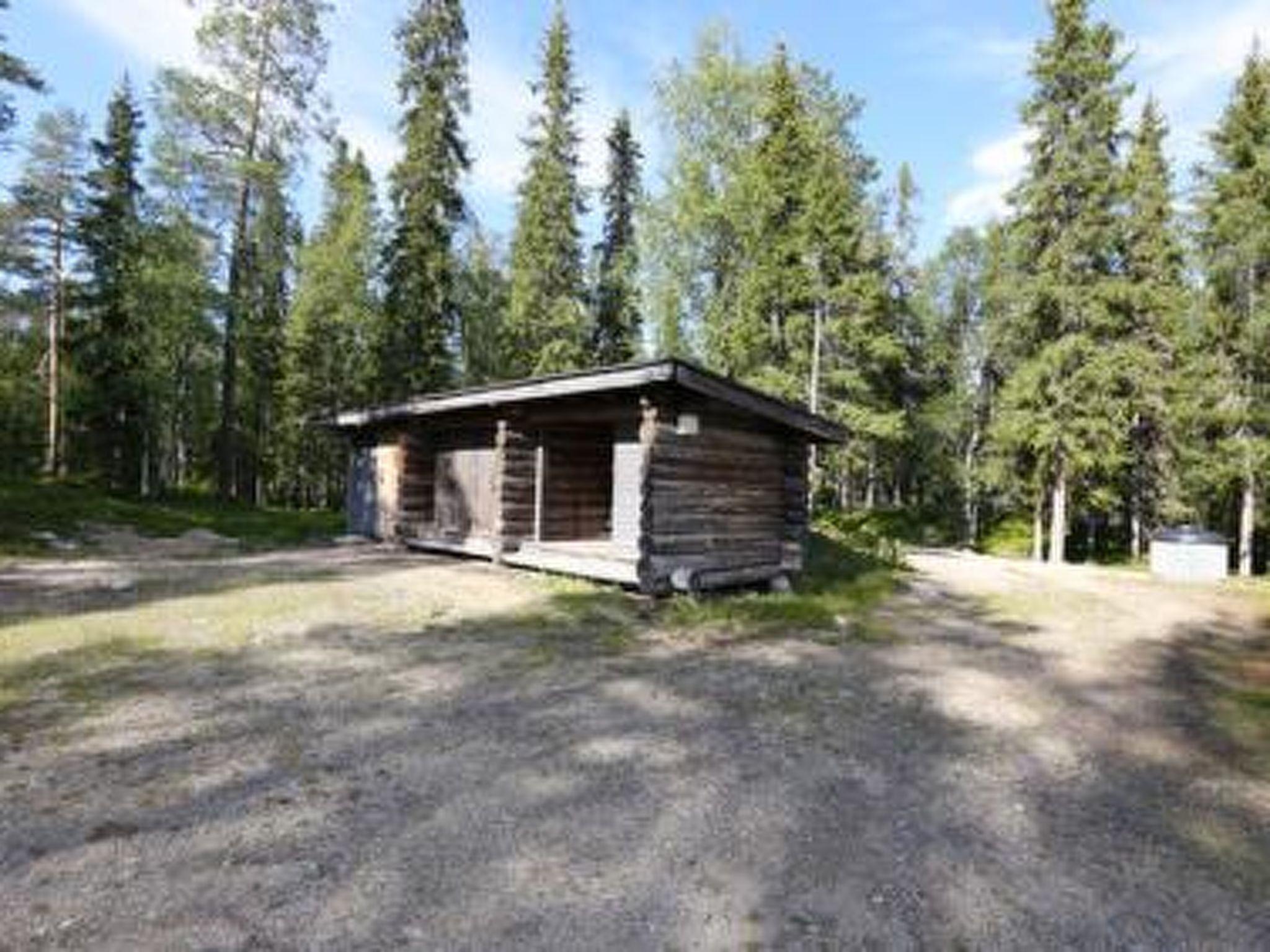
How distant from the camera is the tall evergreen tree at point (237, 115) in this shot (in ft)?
80.3

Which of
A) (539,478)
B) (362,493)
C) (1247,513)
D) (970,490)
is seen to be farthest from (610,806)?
(970,490)

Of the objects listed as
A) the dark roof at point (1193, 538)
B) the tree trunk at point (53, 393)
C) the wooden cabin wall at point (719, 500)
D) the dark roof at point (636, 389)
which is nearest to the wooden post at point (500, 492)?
the dark roof at point (636, 389)

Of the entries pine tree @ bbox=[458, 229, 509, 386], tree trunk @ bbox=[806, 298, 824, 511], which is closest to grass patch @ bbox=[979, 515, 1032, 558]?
tree trunk @ bbox=[806, 298, 824, 511]

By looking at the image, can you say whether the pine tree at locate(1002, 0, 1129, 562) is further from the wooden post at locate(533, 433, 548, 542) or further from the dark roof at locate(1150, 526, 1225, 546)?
the wooden post at locate(533, 433, 548, 542)

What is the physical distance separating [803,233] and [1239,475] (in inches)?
605

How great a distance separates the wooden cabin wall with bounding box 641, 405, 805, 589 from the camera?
12.6 meters

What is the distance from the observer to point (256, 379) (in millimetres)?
38156

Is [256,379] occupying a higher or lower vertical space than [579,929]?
higher

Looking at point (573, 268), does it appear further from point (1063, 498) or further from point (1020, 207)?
point (1063, 498)

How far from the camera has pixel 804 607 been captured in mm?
13266

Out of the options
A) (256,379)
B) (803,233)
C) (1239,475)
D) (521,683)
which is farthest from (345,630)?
(256,379)

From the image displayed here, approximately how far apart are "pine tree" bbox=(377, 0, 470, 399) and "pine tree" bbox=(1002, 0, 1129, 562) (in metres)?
19.6

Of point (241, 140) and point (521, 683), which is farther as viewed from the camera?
point (241, 140)

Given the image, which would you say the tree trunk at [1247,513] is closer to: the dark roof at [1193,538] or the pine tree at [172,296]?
the dark roof at [1193,538]
